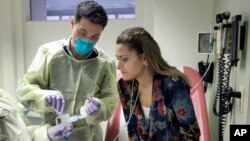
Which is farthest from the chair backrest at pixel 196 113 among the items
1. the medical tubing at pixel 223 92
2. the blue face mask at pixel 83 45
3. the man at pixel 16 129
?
the man at pixel 16 129

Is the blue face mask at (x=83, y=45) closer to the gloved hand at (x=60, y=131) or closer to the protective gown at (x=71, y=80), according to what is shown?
the protective gown at (x=71, y=80)

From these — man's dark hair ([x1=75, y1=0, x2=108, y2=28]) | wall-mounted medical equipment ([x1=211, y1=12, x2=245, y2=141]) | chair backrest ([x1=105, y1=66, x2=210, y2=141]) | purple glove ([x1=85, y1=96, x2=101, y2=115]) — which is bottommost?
chair backrest ([x1=105, y1=66, x2=210, y2=141])

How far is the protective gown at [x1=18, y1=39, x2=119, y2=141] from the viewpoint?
4.34ft

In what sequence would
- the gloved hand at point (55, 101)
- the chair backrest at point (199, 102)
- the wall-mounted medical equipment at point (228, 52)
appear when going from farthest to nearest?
the chair backrest at point (199, 102)
the gloved hand at point (55, 101)
the wall-mounted medical equipment at point (228, 52)

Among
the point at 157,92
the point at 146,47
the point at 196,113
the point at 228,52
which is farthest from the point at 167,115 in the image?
the point at 196,113

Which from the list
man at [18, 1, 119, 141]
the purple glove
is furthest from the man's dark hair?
the purple glove

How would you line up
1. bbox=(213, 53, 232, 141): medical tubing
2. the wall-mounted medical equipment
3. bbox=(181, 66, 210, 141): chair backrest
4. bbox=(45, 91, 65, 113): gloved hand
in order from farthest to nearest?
bbox=(181, 66, 210, 141): chair backrest, bbox=(213, 53, 232, 141): medical tubing, bbox=(45, 91, 65, 113): gloved hand, the wall-mounted medical equipment

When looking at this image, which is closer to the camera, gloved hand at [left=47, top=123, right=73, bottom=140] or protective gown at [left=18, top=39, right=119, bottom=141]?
gloved hand at [left=47, top=123, right=73, bottom=140]

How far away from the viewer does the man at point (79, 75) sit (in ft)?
4.17

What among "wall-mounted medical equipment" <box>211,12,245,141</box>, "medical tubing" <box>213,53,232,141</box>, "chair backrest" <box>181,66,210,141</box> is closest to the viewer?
"wall-mounted medical equipment" <box>211,12,245,141</box>

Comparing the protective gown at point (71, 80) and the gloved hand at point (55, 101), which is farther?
the protective gown at point (71, 80)

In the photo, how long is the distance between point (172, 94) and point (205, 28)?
3.24ft

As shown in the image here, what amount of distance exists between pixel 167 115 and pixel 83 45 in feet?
1.71

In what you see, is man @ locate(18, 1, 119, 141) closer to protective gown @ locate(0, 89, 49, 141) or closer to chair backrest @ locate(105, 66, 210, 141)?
protective gown @ locate(0, 89, 49, 141)
